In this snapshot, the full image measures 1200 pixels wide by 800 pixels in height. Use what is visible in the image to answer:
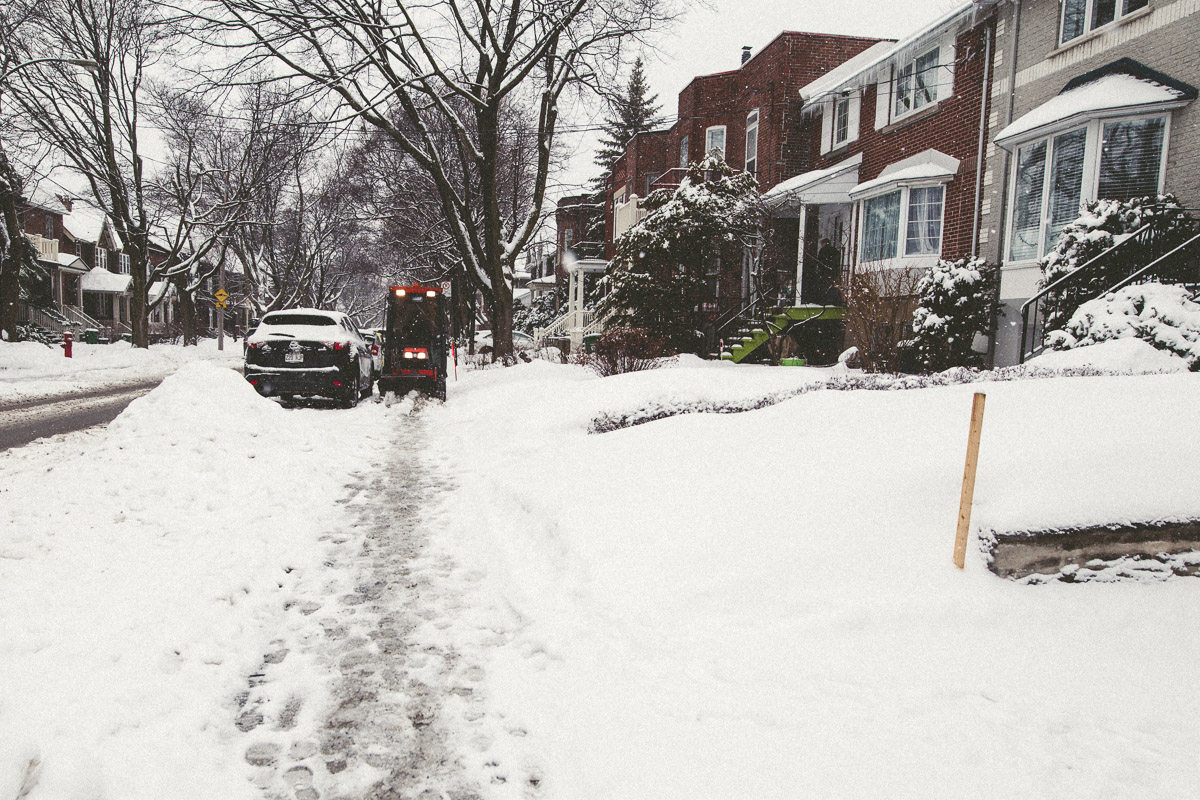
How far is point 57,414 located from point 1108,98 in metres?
17.7

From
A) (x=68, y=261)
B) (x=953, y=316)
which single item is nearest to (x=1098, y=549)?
(x=953, y=316)

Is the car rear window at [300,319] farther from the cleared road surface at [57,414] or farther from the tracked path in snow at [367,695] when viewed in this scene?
the tracked path in snow at [367,695]

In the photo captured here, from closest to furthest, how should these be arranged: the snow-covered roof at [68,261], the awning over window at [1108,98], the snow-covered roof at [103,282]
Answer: the awning over window at [1108,98] → the snow-covered roof at [68,261] → the snow-covered roof at [103,282]

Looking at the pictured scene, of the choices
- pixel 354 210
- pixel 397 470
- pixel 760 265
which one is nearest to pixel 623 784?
pixel 397 470

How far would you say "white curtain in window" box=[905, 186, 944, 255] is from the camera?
52.0ft

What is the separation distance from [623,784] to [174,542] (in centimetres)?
379

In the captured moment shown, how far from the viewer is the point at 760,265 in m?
19.6

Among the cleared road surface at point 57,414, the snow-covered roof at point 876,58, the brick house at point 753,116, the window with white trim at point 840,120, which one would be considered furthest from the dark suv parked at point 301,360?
the window with white trim at point 840,120

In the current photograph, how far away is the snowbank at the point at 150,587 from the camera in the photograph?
2.59 m

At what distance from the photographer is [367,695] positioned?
3.31 metres

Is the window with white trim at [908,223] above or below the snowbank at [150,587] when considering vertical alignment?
above

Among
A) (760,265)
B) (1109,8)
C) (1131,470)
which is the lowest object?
(1131,470)

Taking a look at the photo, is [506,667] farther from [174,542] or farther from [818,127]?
[818,127]

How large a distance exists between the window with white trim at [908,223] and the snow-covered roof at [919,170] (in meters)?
0.40
